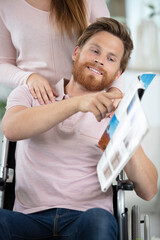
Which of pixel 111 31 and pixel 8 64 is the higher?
pixel 111 31

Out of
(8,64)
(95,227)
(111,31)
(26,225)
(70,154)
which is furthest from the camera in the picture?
(8,64)

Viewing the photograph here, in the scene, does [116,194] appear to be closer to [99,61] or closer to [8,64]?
[99,61]

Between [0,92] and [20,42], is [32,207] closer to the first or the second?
[20,42]

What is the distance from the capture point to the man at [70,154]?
3.73ft

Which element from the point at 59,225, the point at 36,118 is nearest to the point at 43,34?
the point at 36,118

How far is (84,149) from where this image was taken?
134cm

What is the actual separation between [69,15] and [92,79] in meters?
0.38

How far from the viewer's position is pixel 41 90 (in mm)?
1380

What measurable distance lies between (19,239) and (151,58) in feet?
7.02

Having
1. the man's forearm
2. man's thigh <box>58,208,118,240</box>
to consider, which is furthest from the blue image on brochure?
man's thigh <box>58,208,118,240</box>

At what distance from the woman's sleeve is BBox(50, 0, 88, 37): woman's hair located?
21cm

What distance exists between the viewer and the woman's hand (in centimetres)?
138

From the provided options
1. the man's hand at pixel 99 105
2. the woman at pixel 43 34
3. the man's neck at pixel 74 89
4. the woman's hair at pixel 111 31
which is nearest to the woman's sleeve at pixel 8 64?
the woman at pixel 43 34

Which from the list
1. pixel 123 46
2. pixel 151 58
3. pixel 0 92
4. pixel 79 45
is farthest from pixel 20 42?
pixel 151 58
